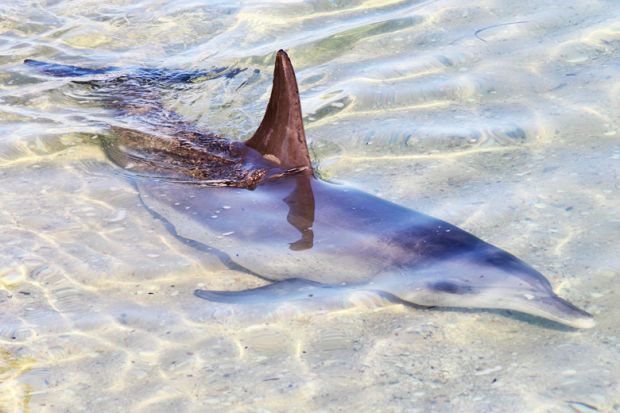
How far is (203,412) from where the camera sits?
9.76ft

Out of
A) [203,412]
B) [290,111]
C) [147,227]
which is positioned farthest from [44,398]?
[290,111]

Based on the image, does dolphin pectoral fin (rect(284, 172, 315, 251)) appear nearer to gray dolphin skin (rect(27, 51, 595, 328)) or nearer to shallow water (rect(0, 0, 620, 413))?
gray dolphin skin (rect(27, 51, 595, 328))

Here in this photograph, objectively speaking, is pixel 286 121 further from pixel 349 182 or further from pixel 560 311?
pixel 560 311

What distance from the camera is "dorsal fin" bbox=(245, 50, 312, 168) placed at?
4.57m

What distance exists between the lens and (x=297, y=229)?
13.5 ft

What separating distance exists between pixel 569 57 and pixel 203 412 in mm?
4215

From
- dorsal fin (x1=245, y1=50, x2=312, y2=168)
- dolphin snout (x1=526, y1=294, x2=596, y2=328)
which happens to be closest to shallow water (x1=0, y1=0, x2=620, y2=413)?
dolphin snout (x1=526, y1=294, x2=596, y2=328)

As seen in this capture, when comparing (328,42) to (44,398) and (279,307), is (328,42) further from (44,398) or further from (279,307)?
(44,398)

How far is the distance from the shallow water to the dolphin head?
66 millimetres

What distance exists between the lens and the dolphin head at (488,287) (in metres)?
3.30

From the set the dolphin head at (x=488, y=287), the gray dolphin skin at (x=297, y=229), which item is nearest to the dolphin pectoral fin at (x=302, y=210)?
the gray dolphin skin at (x=297, y=229)

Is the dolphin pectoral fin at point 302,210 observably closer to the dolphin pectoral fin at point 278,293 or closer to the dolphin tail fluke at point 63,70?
the dolphin pectoral fin at point 278,293

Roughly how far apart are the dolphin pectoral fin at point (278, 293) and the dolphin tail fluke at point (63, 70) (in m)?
3.53

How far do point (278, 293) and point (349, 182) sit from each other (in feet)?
3.96
